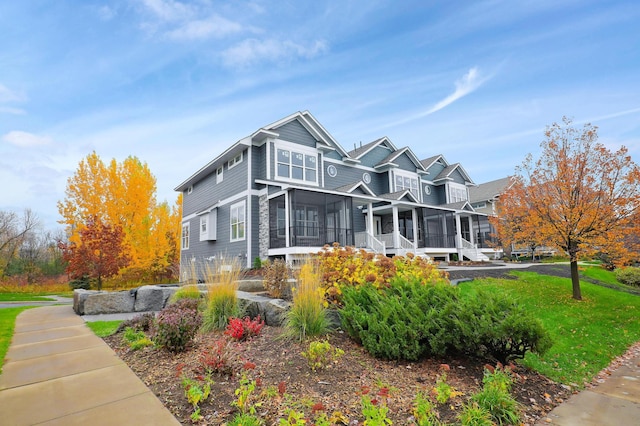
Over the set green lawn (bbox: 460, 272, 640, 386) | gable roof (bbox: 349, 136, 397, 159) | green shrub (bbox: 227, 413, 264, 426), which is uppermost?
gable roof (bbox: 349, 136, 397, 159)

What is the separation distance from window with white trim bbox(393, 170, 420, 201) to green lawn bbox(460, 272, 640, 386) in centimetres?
1113

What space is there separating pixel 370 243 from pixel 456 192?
12.8 metres

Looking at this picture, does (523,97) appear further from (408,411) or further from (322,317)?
(408,411)

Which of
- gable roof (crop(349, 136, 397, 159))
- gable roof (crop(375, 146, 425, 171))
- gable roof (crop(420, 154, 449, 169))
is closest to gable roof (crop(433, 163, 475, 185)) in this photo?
gable roof (crop(420, 154, 449, 169))

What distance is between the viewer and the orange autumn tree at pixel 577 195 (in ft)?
26.8

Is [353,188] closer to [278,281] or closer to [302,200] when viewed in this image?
[302,200]

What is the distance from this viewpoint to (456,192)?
2597 centimetres

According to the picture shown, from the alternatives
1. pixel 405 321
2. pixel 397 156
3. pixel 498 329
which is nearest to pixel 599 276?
pixel 397 156

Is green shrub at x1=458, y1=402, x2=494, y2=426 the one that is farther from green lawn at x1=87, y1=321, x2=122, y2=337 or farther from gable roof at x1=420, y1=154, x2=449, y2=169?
gable roof at x1=420, y1=154, x2=449, y2=169

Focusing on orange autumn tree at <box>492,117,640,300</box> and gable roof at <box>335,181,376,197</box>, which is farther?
gable roof at <box>335,181,376,197</box>

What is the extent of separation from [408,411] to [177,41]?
36.3ft

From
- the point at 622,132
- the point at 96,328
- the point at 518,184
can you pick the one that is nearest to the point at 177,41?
the point at 96,328

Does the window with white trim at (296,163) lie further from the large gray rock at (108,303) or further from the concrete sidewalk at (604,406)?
the concrete sidewalk at (604,406)

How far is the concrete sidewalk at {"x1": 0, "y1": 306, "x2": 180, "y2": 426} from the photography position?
9.01ft
